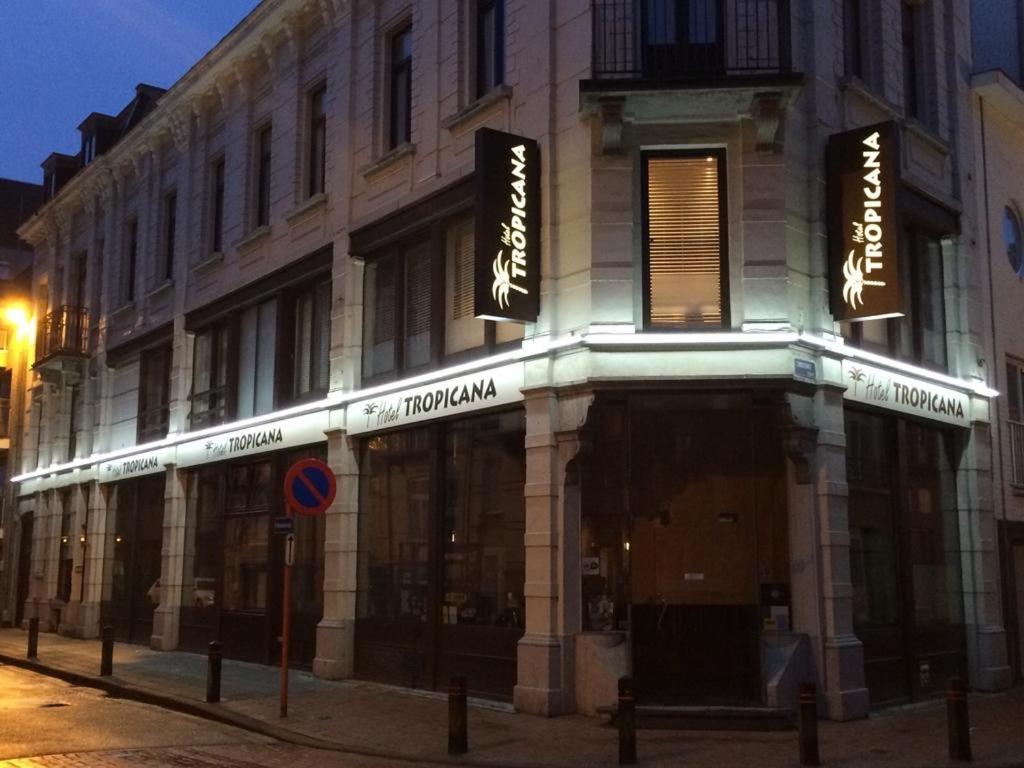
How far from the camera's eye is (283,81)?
68.5 ft

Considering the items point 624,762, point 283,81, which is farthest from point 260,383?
point 624,762

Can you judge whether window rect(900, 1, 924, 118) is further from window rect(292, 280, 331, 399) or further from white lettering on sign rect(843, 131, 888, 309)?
window rect(292, 280, 331, 399)

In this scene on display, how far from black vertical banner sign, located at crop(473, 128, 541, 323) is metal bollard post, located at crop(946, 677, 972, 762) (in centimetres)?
643

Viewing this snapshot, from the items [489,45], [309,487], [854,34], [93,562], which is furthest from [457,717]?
[93,562]

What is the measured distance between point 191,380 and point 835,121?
48.7 feet

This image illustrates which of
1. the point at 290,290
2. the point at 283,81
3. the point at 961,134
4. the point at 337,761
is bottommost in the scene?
the point at 337,761

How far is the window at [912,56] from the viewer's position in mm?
16672

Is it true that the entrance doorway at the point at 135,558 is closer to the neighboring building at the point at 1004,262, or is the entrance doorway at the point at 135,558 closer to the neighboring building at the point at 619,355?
the neighboring building at the point at 619,355

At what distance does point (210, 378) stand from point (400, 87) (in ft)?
26.9

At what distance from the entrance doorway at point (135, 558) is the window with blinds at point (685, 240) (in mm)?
14566

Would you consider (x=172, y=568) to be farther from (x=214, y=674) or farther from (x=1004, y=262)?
(x=1004, y=262)

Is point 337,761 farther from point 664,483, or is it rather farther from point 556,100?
point 556,100

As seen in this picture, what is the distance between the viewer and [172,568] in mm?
22609

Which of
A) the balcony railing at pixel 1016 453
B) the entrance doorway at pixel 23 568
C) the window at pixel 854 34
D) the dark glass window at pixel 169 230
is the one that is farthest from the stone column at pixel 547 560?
the entrance doorway at pixel 23 568
